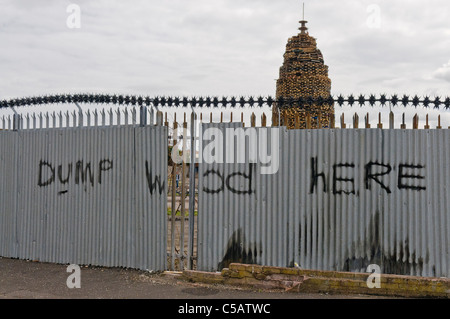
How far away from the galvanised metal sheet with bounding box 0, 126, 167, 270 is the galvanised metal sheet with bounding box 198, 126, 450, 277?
3.23 feet

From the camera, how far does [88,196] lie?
807 centimetres

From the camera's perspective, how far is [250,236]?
6.98 m

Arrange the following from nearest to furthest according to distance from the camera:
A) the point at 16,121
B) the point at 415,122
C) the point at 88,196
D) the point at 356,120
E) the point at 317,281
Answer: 1. the point at 317,281
2. the point at 415,122
3. the point at 356,120
4. the point at 88,196
5. the point at 16,121

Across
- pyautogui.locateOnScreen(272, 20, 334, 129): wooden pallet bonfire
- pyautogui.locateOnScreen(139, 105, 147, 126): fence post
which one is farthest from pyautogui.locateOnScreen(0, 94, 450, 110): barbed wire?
pyautogui.locateOnScreen(272, 20, 334, 129): wooden pallet bonfire

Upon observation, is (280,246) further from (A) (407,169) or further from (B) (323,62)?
(B) (323,62)

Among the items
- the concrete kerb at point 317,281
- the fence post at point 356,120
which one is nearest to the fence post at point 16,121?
the concrete kerb at point 317,281

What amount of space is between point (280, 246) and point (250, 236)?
0.49 m

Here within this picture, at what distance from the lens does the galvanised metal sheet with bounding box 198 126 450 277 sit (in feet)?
21.0

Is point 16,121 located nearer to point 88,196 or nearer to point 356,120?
point 88,196

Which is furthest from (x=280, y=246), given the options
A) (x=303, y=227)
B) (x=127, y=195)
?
(x=127, y=195)

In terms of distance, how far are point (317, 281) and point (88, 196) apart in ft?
14.2

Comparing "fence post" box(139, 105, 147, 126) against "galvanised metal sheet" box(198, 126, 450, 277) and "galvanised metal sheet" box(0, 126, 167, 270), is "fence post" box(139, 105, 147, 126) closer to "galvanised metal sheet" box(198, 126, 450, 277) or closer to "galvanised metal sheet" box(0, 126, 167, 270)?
"galvanised metal sheet" box(0, 126, 167, 270)

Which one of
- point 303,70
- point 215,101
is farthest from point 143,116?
point 303,70
